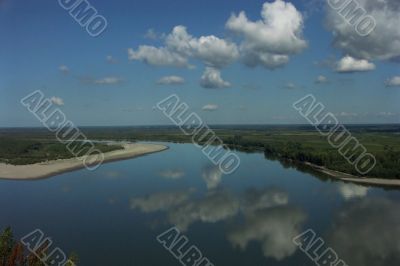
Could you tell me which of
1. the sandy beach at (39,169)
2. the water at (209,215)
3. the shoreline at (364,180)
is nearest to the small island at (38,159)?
→ the sandy beach at (39,169)

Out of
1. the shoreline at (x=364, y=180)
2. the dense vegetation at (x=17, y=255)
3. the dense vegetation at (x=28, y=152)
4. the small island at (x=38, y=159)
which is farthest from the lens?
the dense vegetation at (x=28, y=152)

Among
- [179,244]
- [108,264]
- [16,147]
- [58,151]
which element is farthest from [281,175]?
[16,147]

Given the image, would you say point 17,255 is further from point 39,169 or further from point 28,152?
point 28,152

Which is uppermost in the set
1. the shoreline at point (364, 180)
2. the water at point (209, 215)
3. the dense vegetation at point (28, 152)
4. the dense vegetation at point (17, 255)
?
the shoreline at point (364, 180)

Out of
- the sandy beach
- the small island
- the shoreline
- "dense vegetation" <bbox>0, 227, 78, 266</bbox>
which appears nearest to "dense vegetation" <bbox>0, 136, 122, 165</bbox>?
the small island

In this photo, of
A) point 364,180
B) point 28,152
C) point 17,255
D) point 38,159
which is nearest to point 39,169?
point 38,159

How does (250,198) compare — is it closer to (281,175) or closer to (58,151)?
(281,175)

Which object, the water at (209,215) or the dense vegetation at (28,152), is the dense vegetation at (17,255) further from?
the dense vegetation at (28,152)

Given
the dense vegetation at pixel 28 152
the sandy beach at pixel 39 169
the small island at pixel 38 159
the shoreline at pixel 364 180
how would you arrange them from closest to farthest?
the shoreline at pixel 364 180
the sandy beach at pixel 39 169
the small island at pixel 38 159
the dense vegetation at pixel 28 152

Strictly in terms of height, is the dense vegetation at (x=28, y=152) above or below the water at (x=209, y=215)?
below
